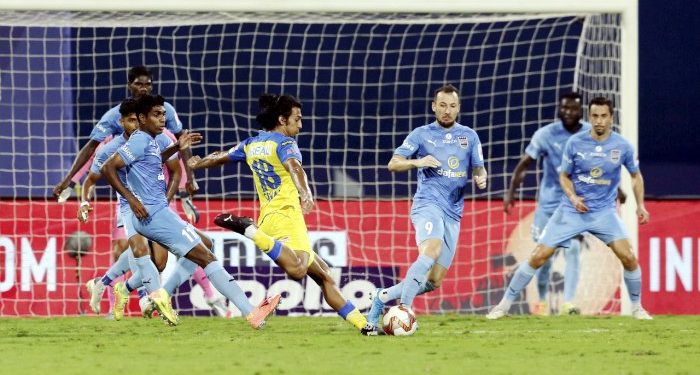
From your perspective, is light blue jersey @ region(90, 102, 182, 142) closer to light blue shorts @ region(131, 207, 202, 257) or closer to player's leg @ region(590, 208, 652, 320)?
light blue shorts @ region(131, 207, 202, 257)

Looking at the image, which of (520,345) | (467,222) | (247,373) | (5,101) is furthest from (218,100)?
(247,373)

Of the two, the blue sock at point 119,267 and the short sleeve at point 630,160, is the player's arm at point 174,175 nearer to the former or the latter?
the blue sock at point 119,267

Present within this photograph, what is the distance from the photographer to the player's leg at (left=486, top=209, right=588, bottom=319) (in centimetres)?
1195

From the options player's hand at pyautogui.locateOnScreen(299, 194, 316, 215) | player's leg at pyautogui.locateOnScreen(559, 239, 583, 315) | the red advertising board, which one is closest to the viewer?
player's hand at pyautogui.locateOnScreen(299, 194, 316, 215)

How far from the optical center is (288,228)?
1009cm

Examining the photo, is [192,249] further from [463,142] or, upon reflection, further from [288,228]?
[463,142]

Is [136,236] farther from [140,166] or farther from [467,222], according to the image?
[467,222]

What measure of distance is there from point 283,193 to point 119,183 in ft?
3.78

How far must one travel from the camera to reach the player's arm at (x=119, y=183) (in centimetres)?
1035

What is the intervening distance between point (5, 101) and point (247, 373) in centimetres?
794

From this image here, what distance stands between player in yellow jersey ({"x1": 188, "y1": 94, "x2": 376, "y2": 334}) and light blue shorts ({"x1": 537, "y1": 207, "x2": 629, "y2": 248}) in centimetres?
249

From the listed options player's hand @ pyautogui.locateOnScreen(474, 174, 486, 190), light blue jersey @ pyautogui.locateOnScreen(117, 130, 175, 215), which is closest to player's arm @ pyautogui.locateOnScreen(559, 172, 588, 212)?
player's hand @ pyautogui.locateOnScreen(474, 174, 486, 190)

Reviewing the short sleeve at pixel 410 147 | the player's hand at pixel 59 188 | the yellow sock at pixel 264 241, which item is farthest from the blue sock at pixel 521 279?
the player's hand at pixel 59 188

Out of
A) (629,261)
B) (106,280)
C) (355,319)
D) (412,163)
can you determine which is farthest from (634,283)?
(106,280)
